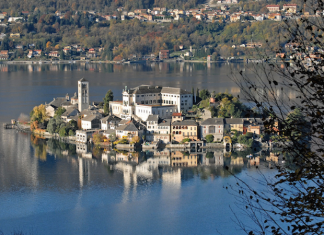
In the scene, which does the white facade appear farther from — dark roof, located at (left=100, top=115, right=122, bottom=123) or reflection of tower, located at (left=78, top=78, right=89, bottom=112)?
reflection of tower, located at (left=78, top=78, right=89, bottom=112)

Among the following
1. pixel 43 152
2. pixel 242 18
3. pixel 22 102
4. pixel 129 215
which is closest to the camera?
pixel 129 215

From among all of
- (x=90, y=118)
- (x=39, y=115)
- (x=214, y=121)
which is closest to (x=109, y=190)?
(x=214, y=121)

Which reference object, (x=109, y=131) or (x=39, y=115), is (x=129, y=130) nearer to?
(x=109, y=131)

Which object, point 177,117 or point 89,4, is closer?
point 177,117

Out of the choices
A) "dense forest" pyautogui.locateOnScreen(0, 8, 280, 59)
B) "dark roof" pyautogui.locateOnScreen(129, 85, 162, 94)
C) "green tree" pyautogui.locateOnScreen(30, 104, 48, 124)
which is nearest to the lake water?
"green tree" pyautogui.locateOnScreen(30, 104, 48, 124)

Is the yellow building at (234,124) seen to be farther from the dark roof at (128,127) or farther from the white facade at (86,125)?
the white facade at (86,125)

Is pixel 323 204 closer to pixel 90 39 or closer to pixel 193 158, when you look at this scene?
pixel 193 158

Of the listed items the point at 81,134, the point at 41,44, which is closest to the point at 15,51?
the point at 41,44
